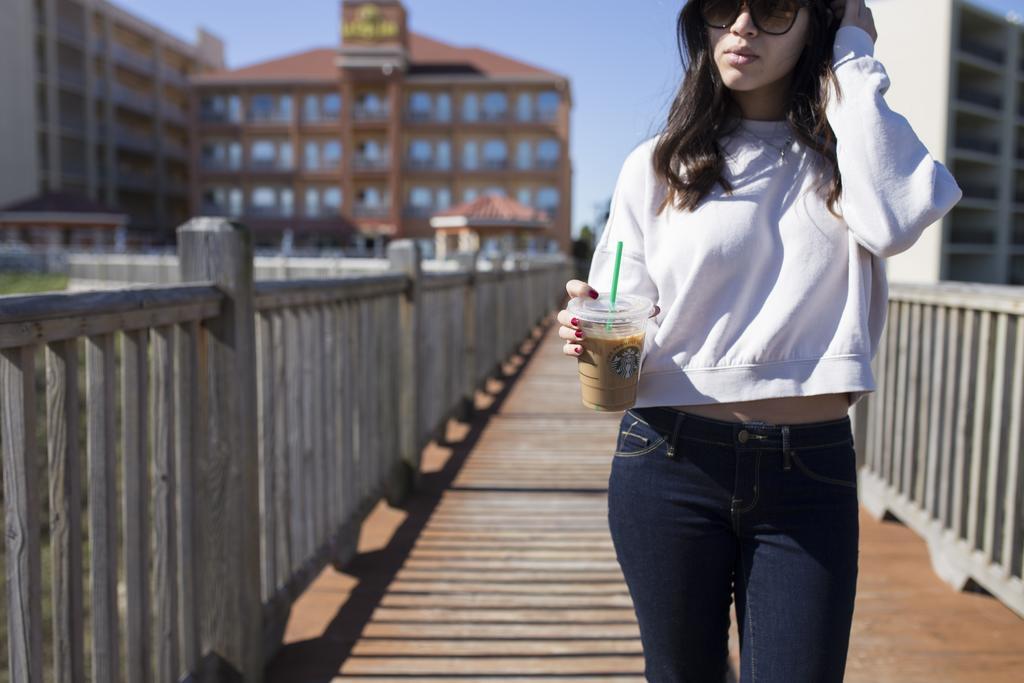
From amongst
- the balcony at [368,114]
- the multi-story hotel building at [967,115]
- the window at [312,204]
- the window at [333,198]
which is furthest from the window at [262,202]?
the multi-story hotel building at [967,115]

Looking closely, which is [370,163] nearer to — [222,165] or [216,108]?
[222,165]

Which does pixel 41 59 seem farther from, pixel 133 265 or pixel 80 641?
pixel 80 641

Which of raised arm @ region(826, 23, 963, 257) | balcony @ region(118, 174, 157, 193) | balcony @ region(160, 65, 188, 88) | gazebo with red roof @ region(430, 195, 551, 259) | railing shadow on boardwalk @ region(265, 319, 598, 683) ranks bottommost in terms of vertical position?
railing shadow on boardwalk @ region(265, 319, 598, 683)

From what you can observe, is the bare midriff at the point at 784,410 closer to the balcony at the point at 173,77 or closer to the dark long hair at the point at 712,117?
the dark long hair at the point at 712,117

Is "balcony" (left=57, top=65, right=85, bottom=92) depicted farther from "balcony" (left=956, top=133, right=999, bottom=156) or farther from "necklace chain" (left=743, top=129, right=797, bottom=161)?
"necklace chain" (left=743, top=129, right=797, bottom=161)

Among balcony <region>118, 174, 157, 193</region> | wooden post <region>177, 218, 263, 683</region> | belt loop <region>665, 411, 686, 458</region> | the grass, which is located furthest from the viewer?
balcony <region>118, 174, 157, 193</region>

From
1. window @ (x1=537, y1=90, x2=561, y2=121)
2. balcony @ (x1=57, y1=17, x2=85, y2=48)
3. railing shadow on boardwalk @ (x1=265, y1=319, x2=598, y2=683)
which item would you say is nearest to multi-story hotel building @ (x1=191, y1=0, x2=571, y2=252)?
window @ (x1=537, y1=90, x2=561, y2=121)

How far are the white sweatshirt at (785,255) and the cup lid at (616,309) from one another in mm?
50

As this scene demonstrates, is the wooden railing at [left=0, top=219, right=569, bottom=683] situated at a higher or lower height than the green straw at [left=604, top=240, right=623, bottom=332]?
lower

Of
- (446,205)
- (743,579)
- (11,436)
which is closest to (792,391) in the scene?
(743,579)

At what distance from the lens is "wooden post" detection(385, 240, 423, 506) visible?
535 centimetres

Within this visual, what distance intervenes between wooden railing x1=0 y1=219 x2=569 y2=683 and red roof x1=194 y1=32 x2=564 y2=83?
51268 millimetres

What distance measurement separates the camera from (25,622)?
1.75 m

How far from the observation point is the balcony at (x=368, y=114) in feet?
177
